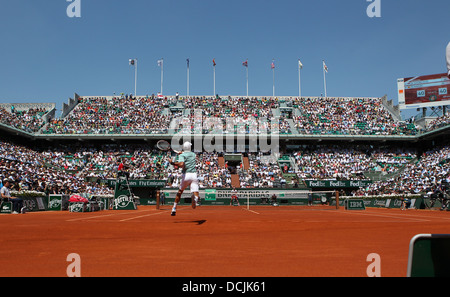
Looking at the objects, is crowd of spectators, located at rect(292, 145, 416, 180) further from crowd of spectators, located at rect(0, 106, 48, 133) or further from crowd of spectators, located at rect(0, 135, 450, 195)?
crowd of spectators, located at rect(0, 106, 48, 133)

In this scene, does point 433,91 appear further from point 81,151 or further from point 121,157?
point 81,151

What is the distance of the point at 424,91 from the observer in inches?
1833

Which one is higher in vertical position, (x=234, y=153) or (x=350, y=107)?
(x=350, y=107)

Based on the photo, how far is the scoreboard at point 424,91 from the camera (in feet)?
148

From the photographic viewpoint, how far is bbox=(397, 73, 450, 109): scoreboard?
4525 cm

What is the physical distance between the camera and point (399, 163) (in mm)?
45875

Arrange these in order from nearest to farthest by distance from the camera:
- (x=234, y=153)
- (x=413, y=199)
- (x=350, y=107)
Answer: (x=413, y=199) < (x=234, y=153) < (x=350, y=107)

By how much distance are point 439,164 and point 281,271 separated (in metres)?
40.7

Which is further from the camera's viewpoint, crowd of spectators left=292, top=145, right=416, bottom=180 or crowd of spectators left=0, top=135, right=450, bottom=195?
crowd of spectators left=292, top=145, right=416, bottom=180

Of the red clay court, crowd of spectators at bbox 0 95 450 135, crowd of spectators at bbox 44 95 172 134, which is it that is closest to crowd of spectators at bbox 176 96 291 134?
crowd of spectators at bbox 0 95 450 135

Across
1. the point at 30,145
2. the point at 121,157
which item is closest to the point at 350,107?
the point at 121,157

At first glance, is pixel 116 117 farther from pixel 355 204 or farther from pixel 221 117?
pixel 355 204

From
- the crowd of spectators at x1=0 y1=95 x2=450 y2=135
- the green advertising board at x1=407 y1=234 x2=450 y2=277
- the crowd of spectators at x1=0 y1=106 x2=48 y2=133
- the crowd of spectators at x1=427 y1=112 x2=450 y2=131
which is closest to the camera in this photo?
the green advertising board at x1=407 y1=234 x2=450 y2=277

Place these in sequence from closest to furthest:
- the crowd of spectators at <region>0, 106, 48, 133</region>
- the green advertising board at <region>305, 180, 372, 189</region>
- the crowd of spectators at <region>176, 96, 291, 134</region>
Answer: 1. the green advertising board at <region>305, 180, 372, 189</region>
2. the crowd of spectators at <region>0, 106, 48, 133</region>
3. the crowd of spectators at <region>176, 96, 291, 134</region>
